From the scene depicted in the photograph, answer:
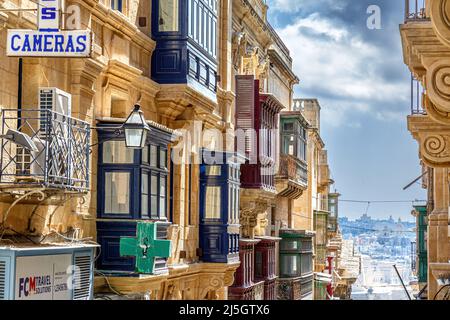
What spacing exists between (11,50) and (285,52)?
98.2 ft

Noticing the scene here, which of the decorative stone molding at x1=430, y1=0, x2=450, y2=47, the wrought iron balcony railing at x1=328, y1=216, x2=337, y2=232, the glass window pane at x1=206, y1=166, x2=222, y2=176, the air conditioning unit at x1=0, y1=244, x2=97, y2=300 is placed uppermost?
the decorative stone molding at x1=430, y1=0, x2=450, y2=47

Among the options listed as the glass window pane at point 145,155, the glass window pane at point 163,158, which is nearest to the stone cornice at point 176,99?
the glass window pane at point 163,158

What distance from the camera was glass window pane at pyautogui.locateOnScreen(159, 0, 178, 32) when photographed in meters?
19.7

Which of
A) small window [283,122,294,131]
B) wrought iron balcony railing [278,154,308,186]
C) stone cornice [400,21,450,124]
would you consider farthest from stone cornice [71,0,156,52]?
small window [283,122,294,131]

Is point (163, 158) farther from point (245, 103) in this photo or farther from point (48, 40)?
point (245, 103)

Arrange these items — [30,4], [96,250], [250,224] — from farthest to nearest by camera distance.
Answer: [250,224] < [96,250] < [30,4]

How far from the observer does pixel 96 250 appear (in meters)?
16.4

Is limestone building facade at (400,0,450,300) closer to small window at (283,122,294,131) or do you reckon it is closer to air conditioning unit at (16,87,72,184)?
air conditioning unit at (16,87,72,184)

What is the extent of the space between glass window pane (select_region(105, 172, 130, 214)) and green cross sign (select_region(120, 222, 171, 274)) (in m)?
0.45

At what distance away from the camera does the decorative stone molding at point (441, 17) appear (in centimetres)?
770

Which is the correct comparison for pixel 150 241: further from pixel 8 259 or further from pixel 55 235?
pixel 8 259

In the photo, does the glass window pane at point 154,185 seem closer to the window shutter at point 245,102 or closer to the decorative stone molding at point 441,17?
the decorative stone molding at point 441,17

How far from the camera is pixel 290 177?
38.5m
